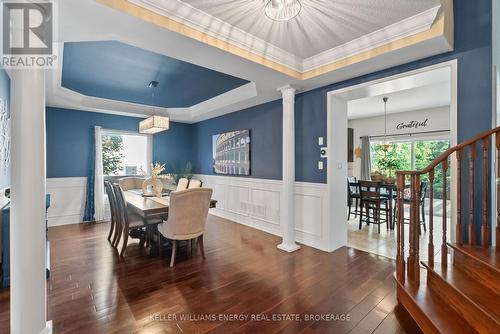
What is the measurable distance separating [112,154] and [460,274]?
628 cm

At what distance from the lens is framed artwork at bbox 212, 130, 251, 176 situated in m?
5.10

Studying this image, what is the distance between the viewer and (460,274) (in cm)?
198

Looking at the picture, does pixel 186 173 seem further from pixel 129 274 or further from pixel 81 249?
pixel 129 274

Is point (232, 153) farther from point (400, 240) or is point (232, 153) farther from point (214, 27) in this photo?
point (400, 240)

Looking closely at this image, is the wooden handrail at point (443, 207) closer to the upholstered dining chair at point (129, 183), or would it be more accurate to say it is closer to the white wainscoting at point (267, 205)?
the white wainscoting at point (267, 205)

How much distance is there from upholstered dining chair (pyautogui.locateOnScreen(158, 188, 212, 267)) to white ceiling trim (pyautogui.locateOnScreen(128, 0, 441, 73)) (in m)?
1.67

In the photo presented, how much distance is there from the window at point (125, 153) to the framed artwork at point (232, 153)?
1727mm

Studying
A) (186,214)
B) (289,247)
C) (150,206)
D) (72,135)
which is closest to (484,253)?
(289,247)

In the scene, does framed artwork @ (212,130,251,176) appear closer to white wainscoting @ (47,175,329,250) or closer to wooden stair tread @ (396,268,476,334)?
white wainscoting @ (47,175,329,250)

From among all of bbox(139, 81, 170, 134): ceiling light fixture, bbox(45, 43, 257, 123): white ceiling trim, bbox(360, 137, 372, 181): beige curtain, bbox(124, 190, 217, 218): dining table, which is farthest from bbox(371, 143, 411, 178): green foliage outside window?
bbox(124, 190, 217, 218): dining table

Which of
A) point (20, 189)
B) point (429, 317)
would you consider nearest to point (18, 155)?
point (20, 189)

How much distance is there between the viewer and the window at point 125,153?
5660mm

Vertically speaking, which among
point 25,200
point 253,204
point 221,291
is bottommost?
point 221,291

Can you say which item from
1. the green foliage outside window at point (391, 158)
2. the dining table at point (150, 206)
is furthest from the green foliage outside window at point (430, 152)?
the dining table at point (150, 206)
